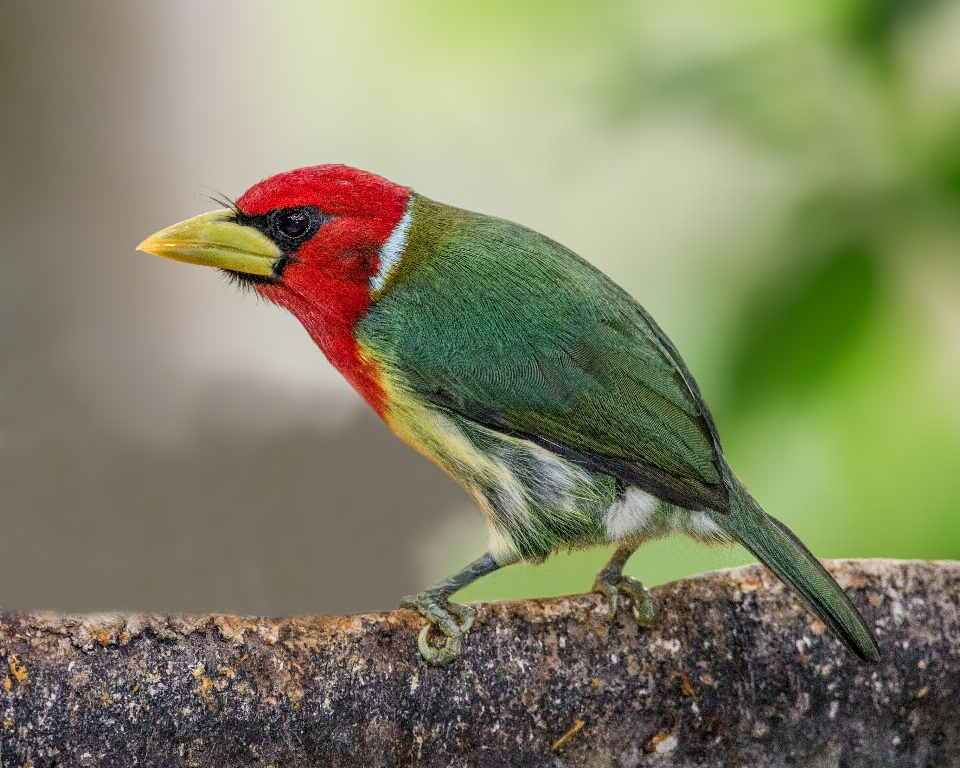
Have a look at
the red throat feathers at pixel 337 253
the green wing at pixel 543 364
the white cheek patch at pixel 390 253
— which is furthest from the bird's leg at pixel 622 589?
the white cheek patch at pixel 390 253

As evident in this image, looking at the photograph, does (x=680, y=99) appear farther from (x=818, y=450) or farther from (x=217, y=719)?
(x=217, y=719)

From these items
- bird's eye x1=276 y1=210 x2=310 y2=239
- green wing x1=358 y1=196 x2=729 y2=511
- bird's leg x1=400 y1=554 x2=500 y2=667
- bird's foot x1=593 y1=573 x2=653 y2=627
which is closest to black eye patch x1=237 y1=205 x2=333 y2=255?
bird's eye x1=276 y1=210 x2=310 y2=239

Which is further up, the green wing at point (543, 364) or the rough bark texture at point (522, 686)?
the green wing at point (543, 364)

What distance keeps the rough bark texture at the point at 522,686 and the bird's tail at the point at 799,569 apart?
9 cm

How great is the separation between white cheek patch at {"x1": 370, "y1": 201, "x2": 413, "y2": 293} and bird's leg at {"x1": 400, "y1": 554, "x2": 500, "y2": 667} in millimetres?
416

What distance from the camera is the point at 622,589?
55.9 inches

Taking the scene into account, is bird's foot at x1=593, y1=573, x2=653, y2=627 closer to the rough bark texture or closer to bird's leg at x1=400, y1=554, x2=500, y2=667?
the rough bark texture

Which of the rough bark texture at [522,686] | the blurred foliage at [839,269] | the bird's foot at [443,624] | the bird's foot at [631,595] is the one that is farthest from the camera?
the blurred foliage at [839,269]

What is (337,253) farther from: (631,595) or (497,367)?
(631,595)

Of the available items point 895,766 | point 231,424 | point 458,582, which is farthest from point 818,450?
point 231,424

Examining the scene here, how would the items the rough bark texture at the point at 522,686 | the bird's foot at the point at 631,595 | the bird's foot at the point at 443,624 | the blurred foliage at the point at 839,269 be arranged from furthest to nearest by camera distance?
1. the blurred foliage at the point at 839,269
2. the bird's foot at the point at 631,595
3. the bird's foot at the point at 443,624
4. the rough bark texture at the point at 522,686

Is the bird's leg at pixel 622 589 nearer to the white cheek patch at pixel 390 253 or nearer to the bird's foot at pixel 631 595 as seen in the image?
the bird's foot at pixel 631 595

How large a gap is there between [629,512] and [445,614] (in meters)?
0.32

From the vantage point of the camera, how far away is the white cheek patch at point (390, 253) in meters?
1.43
